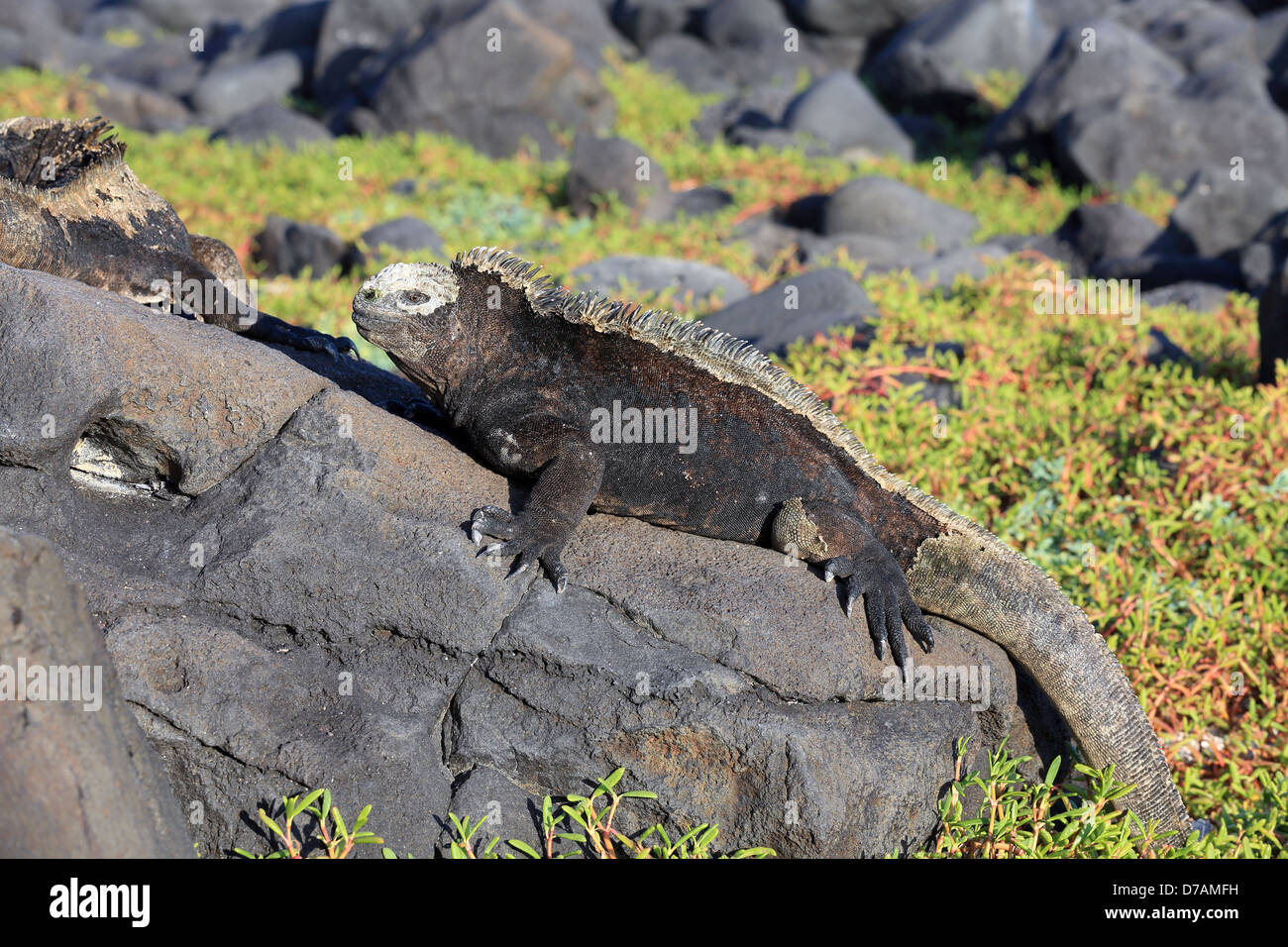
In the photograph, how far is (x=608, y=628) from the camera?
338 cm

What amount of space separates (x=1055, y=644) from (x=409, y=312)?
2.39 m

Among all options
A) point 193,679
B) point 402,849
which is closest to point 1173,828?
point 402,849

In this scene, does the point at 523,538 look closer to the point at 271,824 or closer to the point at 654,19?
the point at 271,824

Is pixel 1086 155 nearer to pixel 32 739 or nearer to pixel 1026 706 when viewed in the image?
pixel 1026 706

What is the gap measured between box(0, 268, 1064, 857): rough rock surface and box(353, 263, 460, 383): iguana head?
0.38 metres

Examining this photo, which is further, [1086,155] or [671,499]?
[1086,155]

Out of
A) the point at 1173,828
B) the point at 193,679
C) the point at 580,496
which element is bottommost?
the point at 1173,828

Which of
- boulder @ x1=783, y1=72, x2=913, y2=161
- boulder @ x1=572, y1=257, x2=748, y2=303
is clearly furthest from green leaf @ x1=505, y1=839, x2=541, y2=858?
boulder @ x1=783, y1=72, x2=913, y2=161

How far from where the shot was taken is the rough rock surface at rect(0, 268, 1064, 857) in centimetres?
316

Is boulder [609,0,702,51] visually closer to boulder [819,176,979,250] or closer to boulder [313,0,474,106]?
boulder [313,0,474,106]

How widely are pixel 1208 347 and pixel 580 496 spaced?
5295 millimetres

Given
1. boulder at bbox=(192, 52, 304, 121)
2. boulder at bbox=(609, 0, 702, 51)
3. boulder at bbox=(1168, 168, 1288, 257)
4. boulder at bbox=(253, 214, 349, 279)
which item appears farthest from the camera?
boulder at bbox=(609, 0, 702, 51)

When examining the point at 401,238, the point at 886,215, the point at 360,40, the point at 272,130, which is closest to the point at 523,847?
the point at 401,238
